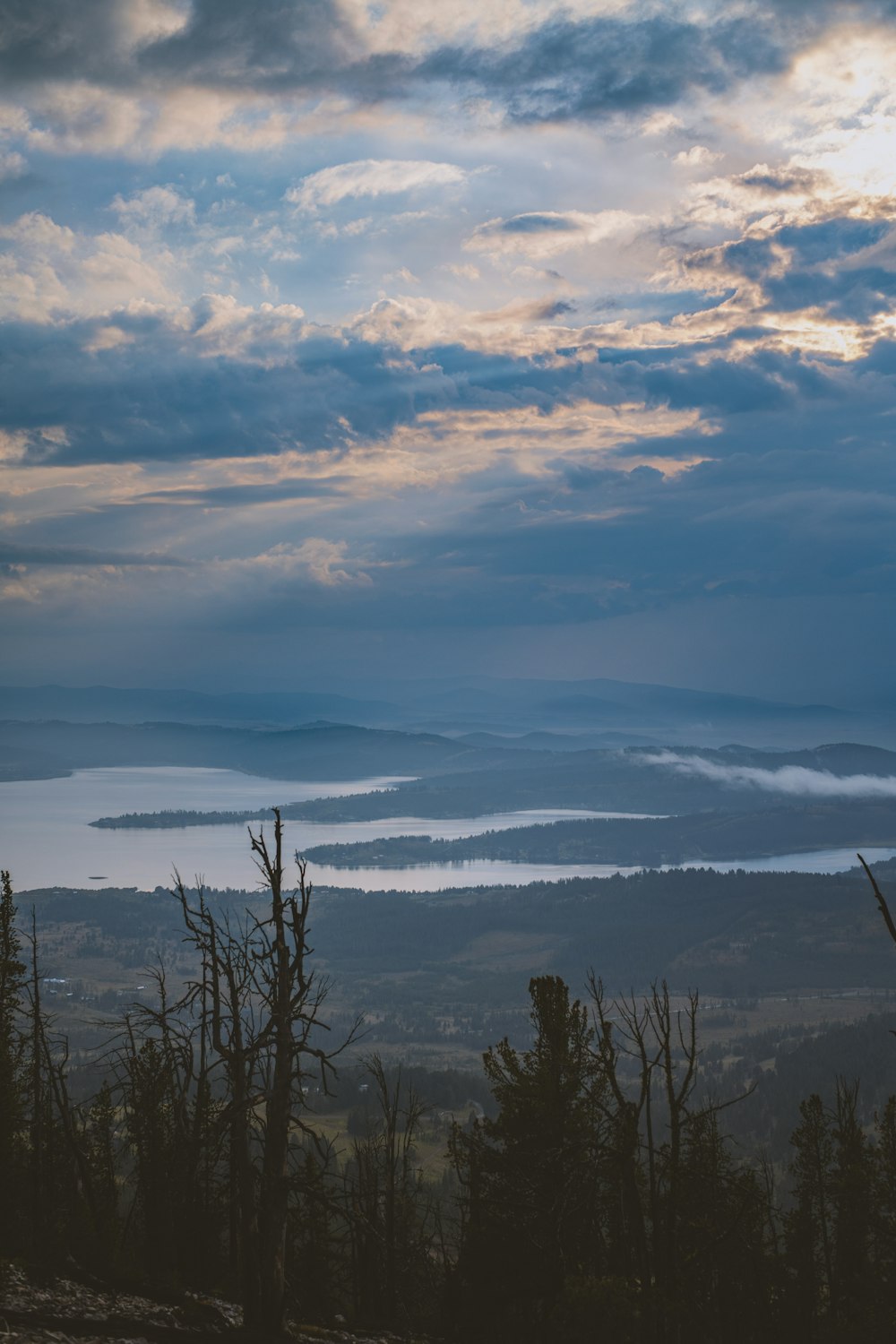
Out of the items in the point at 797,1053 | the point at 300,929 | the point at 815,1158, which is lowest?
the point at 797,1053

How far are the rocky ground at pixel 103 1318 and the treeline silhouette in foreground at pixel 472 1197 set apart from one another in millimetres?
922

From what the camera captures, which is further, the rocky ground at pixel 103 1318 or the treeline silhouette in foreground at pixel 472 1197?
the treeline silhouette in foreground at pixel 472 1197

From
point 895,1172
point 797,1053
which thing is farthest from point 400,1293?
point 797,1053

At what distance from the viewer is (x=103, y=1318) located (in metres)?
17.4

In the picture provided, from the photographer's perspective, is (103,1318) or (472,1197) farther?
(472,1197)

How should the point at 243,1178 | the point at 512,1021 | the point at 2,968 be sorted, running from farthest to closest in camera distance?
the point at 512,1021, the point at 2,968, the point at 243,1178

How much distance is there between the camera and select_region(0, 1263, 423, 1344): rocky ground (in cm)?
1599

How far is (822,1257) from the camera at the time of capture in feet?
141

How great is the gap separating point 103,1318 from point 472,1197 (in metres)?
8.48

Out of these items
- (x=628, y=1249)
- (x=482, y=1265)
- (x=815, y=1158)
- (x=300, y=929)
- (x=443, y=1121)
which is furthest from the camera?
(x=443, y=1121)

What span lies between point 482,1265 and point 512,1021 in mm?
155069

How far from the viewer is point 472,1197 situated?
23.5m

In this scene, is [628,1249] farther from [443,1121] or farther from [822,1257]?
[443,1121]

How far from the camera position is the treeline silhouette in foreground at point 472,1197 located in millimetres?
17844
